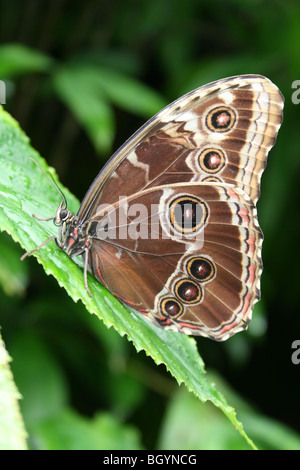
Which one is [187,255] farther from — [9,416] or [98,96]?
[98,96]

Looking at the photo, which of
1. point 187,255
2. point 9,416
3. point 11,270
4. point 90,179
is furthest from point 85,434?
point 90,179

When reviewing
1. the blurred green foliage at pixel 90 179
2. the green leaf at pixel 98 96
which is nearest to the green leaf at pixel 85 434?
the blurred green foliage at pixel 90 179

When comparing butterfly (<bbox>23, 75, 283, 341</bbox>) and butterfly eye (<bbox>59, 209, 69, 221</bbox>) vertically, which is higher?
butterfly eye (<bbox>59, 209, 69, 221</bbox>)

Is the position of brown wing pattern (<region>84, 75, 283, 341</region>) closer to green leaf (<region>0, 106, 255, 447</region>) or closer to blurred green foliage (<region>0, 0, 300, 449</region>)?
green leaf (<region>0, 106, 255, 447</region>)

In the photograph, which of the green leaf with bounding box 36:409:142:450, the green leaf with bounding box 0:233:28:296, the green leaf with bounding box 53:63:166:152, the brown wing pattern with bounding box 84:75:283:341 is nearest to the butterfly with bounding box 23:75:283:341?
the brown wing pattern with bounding box 84:75:283:341
